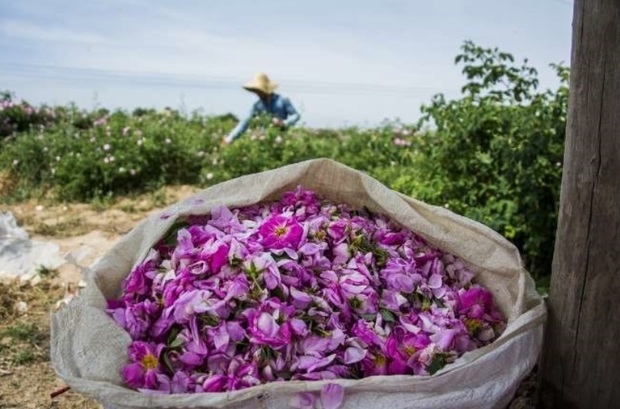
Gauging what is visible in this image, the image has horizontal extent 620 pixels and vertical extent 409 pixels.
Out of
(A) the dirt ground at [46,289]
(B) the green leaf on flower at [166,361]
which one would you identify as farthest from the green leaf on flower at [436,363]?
(A) the dirt ground at [46,289]

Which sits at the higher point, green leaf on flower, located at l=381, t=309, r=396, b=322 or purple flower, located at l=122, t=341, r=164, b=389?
green leaf on flower, located at l=381, t=309, r=396, b=322

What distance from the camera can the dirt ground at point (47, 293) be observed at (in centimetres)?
267

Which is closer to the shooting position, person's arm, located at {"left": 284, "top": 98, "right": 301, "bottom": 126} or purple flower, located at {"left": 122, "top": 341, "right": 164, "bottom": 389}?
purple flower, located at {"left": 122, "top": 341, "right": 164, "bottom": 389}

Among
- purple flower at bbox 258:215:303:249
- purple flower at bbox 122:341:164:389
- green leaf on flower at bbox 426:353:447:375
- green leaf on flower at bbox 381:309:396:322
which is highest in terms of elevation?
purple flower at bbox 258:215:303:249

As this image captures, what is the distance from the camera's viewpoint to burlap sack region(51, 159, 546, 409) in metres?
1.57

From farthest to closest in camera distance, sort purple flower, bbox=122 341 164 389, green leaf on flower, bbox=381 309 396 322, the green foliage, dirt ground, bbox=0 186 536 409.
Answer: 1. the green foliage
2. dirt ground, bbox=0 186 536 409
3. green leaf on flower, bbox=381 309 396 322
4. purple flower, bbox=122 341 164 389

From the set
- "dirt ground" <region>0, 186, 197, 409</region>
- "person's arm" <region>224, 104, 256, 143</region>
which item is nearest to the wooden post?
"dirt ground" <region>0, 186, 197, 409</region>

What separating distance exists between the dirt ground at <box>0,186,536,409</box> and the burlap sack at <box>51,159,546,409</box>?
0.54 meters

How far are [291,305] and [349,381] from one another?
0.94 feet

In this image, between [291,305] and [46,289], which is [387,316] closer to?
[291,305]

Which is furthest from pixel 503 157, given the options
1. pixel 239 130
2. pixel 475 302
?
pixel 239 130

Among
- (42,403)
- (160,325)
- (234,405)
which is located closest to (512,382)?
(234,405)

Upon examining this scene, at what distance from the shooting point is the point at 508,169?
3619mm

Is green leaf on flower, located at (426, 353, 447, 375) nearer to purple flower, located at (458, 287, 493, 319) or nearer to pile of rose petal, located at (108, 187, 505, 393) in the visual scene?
pile of rose petal, located at (108, 187, 505, 393)
